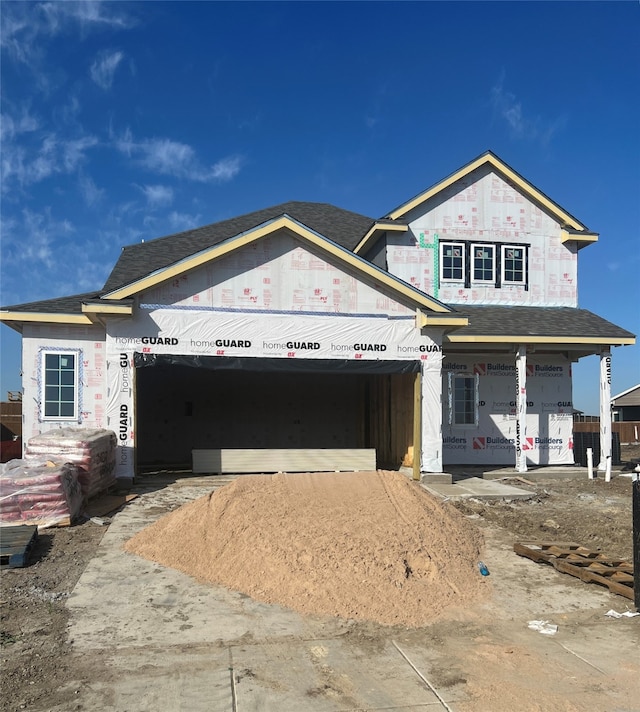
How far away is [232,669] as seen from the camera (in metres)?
4.64

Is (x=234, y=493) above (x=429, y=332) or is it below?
below

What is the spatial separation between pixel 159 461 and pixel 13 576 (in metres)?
12.6

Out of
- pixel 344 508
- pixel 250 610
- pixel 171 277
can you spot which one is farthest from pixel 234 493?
pixel 171 277

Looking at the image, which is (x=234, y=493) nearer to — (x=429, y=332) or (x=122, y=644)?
(x=122, y=644)

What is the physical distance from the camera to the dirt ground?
14.5ft

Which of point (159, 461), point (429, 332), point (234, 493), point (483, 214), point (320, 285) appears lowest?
point (159, 461)

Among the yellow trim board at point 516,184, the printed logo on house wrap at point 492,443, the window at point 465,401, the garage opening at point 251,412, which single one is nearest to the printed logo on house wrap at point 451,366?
the window at point 465,401

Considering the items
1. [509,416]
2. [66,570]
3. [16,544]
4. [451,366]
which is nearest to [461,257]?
[451,366]

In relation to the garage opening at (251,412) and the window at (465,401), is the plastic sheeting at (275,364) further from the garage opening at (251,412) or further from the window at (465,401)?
the garage opening at (251,412)

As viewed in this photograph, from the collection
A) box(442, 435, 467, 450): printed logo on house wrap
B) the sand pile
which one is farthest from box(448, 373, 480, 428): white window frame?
the sand pile

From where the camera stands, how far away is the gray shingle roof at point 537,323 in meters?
16.1

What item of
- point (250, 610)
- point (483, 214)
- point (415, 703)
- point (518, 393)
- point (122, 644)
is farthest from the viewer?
point (483, 214)

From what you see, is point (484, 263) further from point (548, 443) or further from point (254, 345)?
point (254, 345)

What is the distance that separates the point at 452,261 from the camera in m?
18.4
